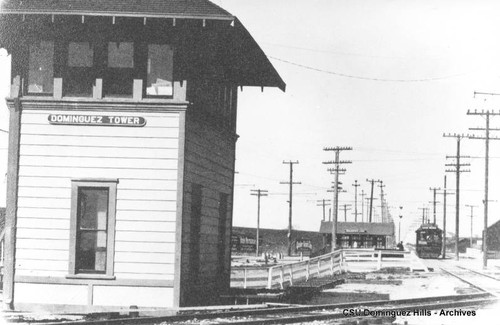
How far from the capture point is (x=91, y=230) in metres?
13.8

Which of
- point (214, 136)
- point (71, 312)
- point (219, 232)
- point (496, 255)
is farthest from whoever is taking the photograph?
point (496, 255)

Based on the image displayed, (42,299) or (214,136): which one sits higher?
(214,136)

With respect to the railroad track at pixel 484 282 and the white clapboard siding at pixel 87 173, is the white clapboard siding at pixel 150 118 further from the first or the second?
the railroad track at pixel 484 282

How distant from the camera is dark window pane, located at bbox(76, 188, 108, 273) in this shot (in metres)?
13.8

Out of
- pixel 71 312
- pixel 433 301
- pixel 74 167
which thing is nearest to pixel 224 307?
pixel 71 312

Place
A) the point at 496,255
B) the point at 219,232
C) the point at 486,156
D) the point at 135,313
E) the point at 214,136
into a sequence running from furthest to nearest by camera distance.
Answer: the point at 496,255
the point at 486,156
the point at 219,232
the point at 214,136
the point at 135,313

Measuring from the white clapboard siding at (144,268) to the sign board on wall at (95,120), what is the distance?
2.75 metres

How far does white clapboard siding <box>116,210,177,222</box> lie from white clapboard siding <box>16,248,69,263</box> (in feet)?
4.15

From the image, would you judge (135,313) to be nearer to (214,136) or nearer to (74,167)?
(74,167)

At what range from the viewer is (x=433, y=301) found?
17.2 m

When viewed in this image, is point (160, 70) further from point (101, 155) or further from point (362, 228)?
point (362, 228)

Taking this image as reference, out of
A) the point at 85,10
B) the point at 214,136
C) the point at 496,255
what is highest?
the point at 85,10

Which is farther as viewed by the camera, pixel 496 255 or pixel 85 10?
pixel 496 255

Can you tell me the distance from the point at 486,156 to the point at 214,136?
1386 inches
